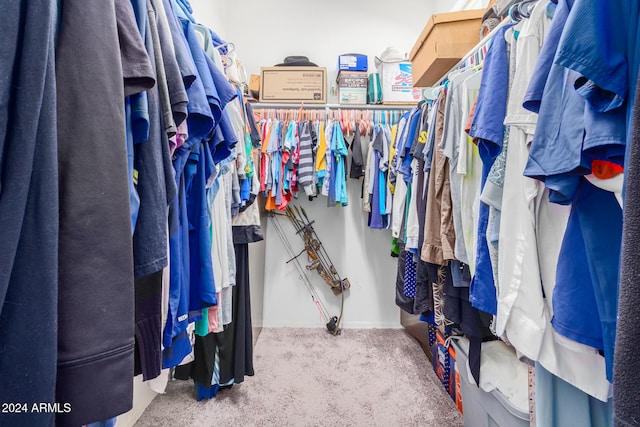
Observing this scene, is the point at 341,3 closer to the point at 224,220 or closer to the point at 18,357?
the point at 224,220

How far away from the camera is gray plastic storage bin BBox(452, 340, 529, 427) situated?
0.99 m

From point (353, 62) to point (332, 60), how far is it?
1.05ft

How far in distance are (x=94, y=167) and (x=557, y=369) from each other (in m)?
0.99

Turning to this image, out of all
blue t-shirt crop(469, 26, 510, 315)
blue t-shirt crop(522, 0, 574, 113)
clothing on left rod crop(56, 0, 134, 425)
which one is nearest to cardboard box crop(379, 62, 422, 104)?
blue t-shirt crop(469, 26, 510, 315)

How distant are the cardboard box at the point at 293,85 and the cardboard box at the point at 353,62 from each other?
21 centimetres

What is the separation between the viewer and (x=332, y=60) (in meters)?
2.78

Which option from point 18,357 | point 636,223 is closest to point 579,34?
point 636,223

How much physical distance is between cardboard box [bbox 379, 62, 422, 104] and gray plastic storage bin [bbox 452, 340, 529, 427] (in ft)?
6.34

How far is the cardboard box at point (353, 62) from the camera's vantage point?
8.34 feet

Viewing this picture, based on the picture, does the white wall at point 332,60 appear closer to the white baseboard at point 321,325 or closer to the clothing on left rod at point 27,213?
the white baseboard at point 321,325

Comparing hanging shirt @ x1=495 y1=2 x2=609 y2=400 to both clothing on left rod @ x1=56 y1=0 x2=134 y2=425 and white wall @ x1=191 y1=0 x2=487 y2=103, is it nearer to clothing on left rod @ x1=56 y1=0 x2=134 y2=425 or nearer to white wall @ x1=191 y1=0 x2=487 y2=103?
clothing on left rod @ x1=56 y1=0 x2=134 y2=425

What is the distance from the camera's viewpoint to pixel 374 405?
1.56 meters

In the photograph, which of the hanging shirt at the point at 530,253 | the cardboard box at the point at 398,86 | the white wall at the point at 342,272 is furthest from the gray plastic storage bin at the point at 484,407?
the cardboard box at the point at 398,86

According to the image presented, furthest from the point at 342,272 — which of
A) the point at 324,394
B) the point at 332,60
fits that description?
the point at 332,60
